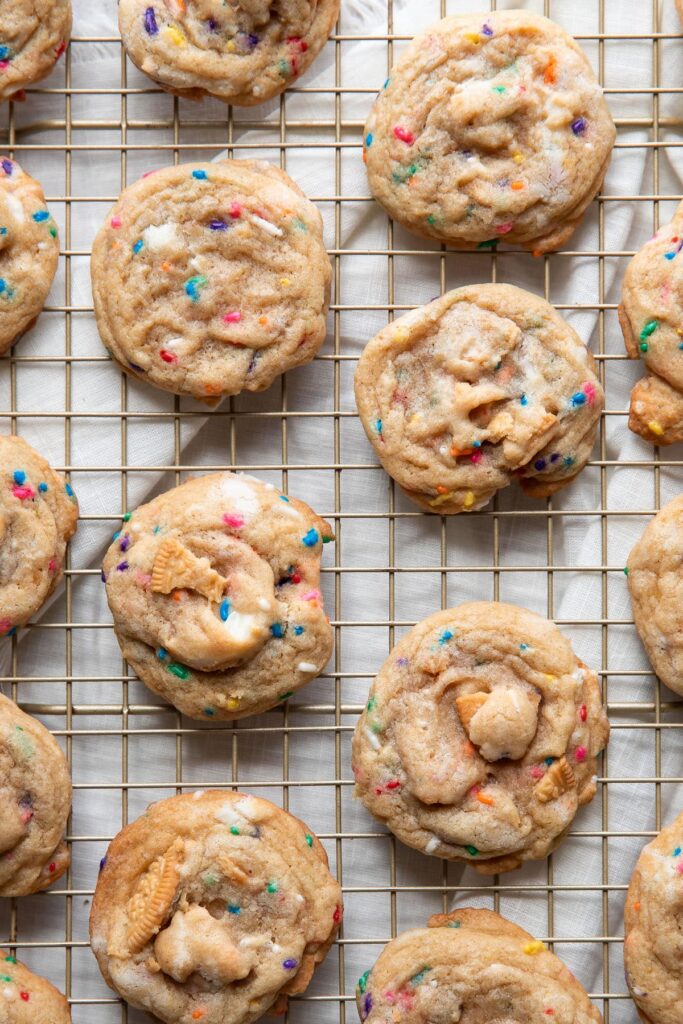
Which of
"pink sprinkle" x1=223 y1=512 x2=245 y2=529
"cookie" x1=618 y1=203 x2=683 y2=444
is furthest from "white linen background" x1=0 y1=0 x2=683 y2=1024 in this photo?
"pink sprinkle" x1=223 y1=512 x2=245 y2=529

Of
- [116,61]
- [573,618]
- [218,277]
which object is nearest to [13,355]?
[218,277]

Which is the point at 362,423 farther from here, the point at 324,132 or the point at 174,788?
the point at 174,788

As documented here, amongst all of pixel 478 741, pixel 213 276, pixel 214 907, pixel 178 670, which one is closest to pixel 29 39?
pixel 213 276

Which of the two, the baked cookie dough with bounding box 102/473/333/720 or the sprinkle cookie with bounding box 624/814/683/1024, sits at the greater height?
the baked cookie dough with bounding box 102/473/333/720

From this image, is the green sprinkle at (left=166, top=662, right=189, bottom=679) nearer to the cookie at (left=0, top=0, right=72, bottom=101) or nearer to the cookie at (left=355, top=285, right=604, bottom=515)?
the cookie at (left=355, top=285, right=604, bottom=515)

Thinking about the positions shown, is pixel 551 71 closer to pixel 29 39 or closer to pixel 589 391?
pixel 589 391
